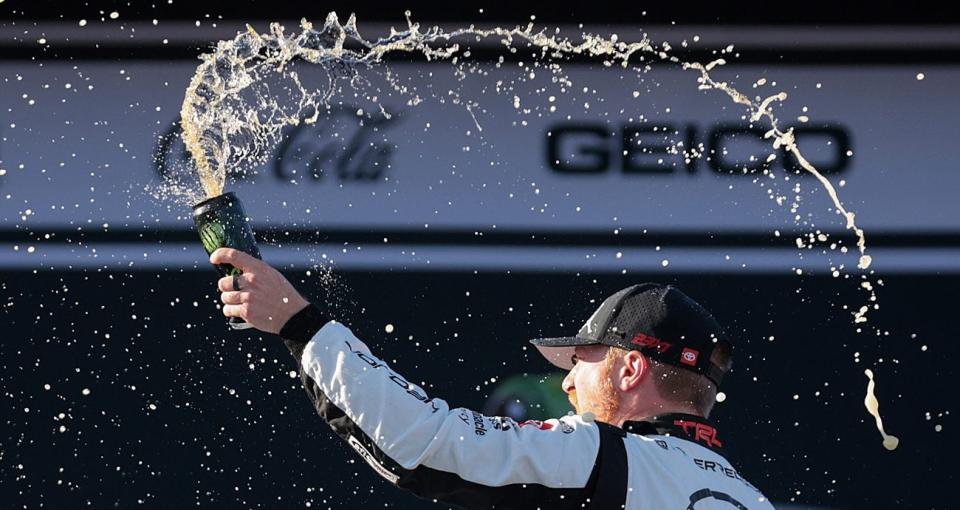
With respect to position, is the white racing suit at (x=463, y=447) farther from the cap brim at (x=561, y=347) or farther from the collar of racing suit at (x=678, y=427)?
the cap brim at (x=561, y=347)

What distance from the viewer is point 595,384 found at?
260 cm

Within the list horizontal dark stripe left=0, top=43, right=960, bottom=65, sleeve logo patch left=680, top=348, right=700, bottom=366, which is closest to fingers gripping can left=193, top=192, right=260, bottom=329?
sleeve logo patch left=680, top=348, right=700, bottom=366

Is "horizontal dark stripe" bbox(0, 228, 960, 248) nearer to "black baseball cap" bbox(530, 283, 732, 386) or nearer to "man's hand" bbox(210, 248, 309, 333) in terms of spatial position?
"black baseball cap" bbox(530, 283, 732, 386)

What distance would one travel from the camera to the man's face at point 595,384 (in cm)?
257

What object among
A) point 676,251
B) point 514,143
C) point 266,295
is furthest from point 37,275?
point 266,295

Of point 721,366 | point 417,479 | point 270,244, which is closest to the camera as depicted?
point 417,479

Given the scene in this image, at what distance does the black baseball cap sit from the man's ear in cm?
1

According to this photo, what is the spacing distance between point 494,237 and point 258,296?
2.33m

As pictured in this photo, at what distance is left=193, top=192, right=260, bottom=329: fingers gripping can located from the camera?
93.0 inches

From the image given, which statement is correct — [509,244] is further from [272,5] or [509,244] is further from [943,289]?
[943,289]

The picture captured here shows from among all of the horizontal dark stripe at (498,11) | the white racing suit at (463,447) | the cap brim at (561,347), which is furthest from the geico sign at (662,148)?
the white racing suit at (463,447)

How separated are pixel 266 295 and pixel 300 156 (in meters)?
2.38

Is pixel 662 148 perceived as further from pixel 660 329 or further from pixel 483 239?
pixel 660 329

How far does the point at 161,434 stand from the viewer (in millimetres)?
4551
